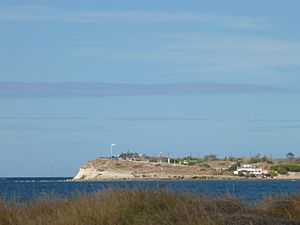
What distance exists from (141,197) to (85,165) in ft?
496

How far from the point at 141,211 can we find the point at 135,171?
133391mm

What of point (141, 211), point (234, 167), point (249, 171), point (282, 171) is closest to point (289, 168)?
point (282, 171)

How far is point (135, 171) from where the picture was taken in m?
150

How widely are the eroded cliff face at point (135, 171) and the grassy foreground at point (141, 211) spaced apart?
399ft

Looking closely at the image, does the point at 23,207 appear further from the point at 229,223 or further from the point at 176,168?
the point at 176,168

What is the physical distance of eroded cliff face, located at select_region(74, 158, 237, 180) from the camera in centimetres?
14481

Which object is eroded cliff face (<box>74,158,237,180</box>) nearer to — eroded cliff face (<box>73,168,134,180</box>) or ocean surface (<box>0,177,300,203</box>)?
eroded cliff face (<box>73,168,134,180</box>)

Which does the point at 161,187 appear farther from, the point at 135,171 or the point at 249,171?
the point at 135,171

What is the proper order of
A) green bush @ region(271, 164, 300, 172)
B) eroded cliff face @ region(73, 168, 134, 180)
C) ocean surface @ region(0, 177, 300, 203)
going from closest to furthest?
ocean surface @ region(0, 177, 300, 203) < eroded cliff face @ region(73, 168, 134, 180) < green bush @ region(271, 164, 300, 172)

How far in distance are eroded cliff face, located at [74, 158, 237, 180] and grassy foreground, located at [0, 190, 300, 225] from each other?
122 meters

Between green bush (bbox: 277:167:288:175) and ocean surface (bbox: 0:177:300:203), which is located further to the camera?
green bush (bbox: 277:167:288:175)

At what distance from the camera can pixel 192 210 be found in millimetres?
16078

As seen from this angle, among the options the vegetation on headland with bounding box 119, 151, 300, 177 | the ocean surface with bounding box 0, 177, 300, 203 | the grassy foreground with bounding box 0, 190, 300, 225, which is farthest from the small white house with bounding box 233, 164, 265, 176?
the grassy foreground with bounding box 0, 190, 300, 225

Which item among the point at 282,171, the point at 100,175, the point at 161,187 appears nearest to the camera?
the point at 161,187
